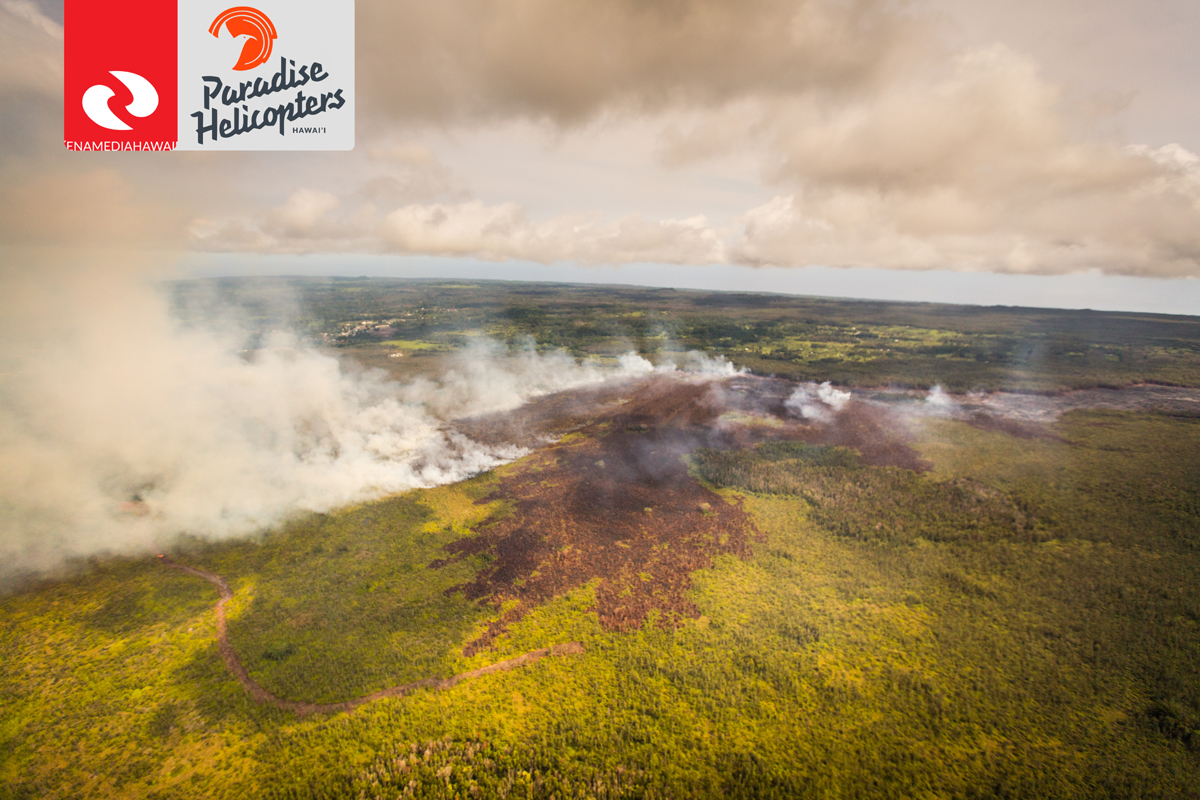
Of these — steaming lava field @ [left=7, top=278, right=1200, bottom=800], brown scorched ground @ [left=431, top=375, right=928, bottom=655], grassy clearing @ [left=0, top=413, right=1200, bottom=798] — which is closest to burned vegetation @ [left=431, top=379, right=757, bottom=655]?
brown scorched ground @ [left=431, top=375, right=928, bottom=655]

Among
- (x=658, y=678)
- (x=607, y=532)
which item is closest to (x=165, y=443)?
(x=607, y=532)

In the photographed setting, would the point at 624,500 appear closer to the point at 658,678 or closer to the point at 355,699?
the point at 658,678

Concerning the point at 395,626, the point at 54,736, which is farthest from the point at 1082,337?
the point at 54,736

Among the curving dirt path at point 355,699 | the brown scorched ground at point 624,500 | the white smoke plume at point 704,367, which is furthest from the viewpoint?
the white smoke plume at point 704,367

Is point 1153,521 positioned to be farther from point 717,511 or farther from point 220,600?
point 220,600

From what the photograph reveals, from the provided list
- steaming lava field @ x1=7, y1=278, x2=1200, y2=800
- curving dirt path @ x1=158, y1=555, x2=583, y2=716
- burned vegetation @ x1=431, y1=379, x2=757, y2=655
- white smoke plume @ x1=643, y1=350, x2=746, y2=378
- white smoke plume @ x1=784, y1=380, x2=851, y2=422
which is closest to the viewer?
steaming lava field @ x1=7, y1=278, x2=1200, y2=800

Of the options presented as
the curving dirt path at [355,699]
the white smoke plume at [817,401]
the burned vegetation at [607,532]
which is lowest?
the curving dirt path at [355,699]

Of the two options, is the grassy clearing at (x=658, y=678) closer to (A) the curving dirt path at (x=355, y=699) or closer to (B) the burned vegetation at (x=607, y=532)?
(A) the curving dirt path at (x=355, y=699)

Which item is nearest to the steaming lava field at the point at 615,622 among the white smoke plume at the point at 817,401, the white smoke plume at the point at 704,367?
the white smoke plume at the point at 817,401

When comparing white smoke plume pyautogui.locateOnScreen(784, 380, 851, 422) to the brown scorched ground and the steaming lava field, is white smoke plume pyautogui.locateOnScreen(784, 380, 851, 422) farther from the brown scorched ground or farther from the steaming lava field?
the steaming lava field

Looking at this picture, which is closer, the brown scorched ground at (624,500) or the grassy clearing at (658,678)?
the grassy clearing at (658,678)
